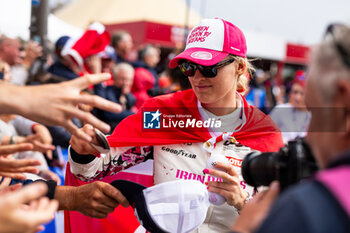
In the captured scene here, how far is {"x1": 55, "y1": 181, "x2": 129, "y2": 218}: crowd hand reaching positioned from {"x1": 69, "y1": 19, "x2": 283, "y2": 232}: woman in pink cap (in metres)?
0.14

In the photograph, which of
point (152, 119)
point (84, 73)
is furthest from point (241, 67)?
point (84, 73)

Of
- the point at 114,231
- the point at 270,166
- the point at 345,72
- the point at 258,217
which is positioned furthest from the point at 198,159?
the point at 345,72

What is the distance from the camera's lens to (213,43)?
90.1 inches

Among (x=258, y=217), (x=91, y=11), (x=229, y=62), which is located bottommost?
(x=91, y=11)

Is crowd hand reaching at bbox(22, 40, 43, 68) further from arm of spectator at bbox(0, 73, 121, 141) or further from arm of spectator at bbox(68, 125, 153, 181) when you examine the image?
arm of spectator at bbox(0, 73, 121, 141)

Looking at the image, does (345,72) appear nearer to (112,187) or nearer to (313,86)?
(313,86)

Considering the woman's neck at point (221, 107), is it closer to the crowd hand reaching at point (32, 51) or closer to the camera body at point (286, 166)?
the camera body at point (286, 166)

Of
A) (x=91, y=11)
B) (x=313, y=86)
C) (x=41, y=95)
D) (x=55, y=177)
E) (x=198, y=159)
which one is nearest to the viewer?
(x=313, y=86)

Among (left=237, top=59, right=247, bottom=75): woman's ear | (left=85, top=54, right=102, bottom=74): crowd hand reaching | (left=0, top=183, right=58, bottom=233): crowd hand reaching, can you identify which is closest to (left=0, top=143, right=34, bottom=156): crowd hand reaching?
(left=0, top=183, right=58, bottom=233): crowd hand reaching

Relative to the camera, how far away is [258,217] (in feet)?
3.91

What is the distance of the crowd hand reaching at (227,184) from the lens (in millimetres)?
1921

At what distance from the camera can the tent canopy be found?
1877cm

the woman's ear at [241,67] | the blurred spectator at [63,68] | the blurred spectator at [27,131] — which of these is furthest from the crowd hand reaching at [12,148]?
the blurred spectator at [63,68]

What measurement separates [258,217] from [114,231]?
1.54 metres
